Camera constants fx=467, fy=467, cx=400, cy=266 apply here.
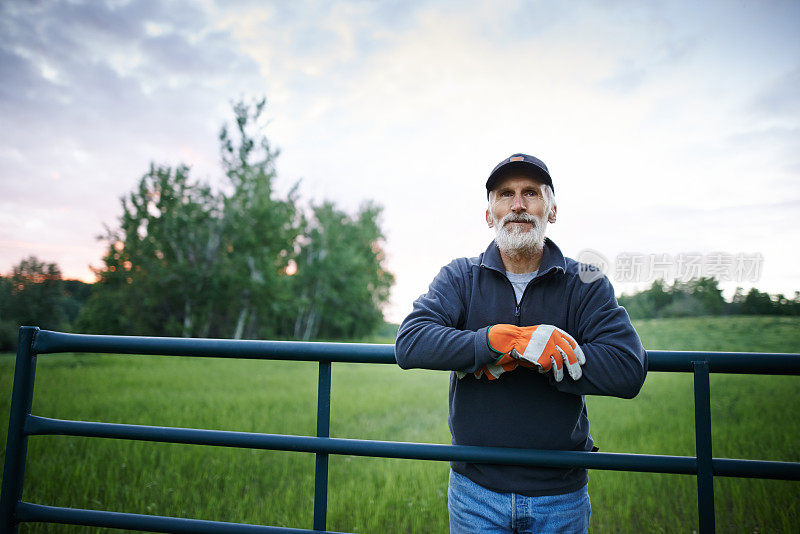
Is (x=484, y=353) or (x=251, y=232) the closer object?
→ (x=484, y=353)

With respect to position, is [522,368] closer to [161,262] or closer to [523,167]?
[523,167]

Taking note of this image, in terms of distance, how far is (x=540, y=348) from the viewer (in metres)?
1.57

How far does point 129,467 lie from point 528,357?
16.5 feet

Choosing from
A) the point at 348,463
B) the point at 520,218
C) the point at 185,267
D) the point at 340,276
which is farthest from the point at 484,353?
the point at 340,276

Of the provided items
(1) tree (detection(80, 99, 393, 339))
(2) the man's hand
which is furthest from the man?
(1) tree (detection(80, 99, 393, 339))

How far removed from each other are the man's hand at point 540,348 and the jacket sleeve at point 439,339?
0.14ft

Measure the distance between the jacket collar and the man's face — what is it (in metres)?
0.04

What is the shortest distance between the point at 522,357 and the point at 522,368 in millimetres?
288

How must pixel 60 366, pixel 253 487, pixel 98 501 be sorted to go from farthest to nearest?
pixel 60 366
pixel 253 487
pixel 98 501

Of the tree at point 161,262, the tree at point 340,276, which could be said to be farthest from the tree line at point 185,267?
the tree at point 340,276

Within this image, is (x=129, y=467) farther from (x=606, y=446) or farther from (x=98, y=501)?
(x=606, y=446)

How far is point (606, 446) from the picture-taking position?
5.92 m

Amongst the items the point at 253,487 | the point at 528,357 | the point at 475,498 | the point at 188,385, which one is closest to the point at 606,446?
the point at 253,487

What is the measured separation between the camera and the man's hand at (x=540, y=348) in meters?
1.57
